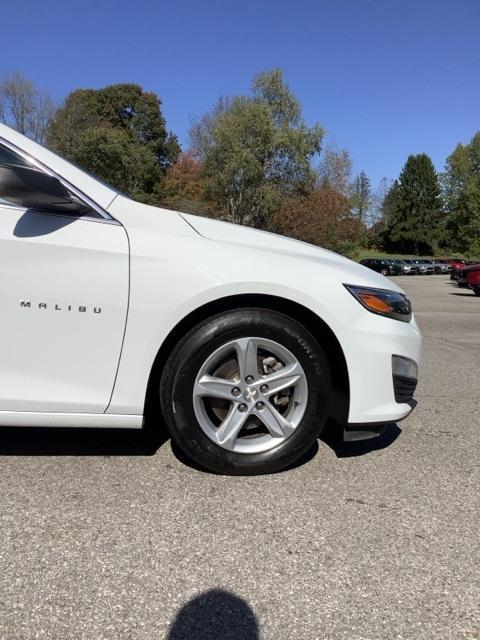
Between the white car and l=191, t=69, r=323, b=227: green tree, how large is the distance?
126 feet

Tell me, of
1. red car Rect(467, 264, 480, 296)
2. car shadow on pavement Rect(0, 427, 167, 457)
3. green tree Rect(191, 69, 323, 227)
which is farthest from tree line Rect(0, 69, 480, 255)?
car shadow on pavement Rect(0, 427, 167, 457)

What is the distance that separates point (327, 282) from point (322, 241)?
3504 cm

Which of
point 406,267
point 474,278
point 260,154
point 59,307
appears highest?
point 260,154

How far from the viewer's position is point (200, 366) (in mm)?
2602

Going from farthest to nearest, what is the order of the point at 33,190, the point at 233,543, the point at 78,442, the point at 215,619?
1. the point at 78,442
2. the point at 33,190
3. the point at 233,543
4. the point at 215,619

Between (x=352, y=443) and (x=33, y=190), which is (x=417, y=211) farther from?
(x=33, y=190)

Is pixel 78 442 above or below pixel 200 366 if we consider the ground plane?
below

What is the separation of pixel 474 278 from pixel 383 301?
1711 centimetres

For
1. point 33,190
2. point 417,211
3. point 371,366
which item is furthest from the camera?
point 417,211

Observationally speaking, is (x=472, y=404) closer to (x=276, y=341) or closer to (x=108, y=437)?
(x=276, y=341)

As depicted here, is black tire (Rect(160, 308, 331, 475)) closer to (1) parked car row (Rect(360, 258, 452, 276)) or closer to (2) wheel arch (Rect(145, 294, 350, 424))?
(2) wheel arch (Rect(145, 294, 350, 424))

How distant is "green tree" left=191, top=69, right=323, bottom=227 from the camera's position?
3966 cm

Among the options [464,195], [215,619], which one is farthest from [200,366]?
[464,195]

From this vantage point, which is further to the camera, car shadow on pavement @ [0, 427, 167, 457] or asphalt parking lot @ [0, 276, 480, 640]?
car shadow on pavement @ [0, 427, 167, 457]
